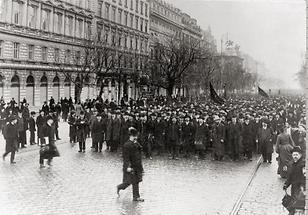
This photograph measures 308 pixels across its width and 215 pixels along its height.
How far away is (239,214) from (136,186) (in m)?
2.28

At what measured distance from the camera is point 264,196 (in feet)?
32.0

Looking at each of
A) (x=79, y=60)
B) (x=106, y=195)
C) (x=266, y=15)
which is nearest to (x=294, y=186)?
(x=106, y=195)

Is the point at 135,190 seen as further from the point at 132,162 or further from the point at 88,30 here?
the point at 88,30

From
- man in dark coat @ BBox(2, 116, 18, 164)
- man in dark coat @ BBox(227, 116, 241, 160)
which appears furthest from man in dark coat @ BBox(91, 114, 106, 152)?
man in dark coat @ BBox(227, 116, 241, 160)

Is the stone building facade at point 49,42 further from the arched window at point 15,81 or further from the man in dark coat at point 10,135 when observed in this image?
the man in dark coat at point 10,135

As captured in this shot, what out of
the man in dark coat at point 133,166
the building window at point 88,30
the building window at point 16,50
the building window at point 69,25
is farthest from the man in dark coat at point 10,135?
the building window at point 69,25

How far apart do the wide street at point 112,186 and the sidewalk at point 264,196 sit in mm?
70

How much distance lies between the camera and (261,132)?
14500 millimetres

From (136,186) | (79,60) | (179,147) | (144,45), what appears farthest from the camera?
(144,45)

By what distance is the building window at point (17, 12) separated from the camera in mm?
28328

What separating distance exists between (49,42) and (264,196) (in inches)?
1104

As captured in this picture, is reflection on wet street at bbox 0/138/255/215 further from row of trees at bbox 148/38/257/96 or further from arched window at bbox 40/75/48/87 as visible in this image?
arched window at bbox 40/75/48/87

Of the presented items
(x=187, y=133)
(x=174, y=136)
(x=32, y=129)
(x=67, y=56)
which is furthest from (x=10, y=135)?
(x=67, y=56)

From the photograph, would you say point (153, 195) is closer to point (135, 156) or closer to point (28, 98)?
point (135, 156)
